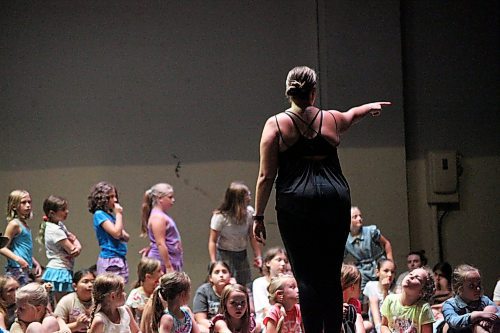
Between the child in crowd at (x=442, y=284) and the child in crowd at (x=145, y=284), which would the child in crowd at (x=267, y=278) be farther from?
the child in crowd at (x=442, y=284)

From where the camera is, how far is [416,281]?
18.1 feet

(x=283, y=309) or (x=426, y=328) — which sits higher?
(x=283, y=309)

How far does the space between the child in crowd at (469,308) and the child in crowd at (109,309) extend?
6.41 feet

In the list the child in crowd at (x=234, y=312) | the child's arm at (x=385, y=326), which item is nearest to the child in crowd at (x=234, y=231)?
the child in crowd at (x=234, y=312)

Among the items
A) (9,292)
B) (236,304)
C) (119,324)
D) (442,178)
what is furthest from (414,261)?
(9,292)

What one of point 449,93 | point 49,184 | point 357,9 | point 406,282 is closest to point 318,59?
point 357,9

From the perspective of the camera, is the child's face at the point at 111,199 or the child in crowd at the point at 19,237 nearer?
the child in crowd at the point at 19,237

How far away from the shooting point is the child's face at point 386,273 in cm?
641

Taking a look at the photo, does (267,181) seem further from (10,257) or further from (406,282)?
(10,257)

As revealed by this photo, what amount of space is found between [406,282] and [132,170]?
11.9 feet

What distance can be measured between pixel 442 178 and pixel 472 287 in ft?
9.38

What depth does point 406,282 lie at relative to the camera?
18.2ft

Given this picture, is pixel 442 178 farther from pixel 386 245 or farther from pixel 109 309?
pixel 109 309

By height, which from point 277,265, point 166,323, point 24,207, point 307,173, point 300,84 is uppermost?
point 300,84
